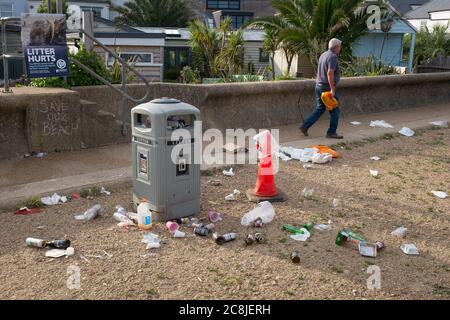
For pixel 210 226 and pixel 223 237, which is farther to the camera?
pixel 210 226

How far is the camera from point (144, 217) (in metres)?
5.16

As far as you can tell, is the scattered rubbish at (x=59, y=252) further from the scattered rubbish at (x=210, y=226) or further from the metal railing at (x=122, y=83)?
the metal railing at (x=122, y=83)

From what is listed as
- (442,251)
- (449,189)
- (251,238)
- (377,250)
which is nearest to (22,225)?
(251,238)

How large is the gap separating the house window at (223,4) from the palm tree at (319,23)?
127 feet

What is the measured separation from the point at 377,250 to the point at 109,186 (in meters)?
3.15

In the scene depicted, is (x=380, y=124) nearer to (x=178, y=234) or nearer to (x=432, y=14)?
(x=178, y=234)

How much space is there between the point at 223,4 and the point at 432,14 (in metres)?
21.0

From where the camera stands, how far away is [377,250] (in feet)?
15.9

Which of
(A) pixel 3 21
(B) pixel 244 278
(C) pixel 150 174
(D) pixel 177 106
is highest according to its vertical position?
(A) pixel 3 21

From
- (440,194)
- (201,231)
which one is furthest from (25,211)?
(440,194)

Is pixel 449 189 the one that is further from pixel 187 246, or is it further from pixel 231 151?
pixel 187 246

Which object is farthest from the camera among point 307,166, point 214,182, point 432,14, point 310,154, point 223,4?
point 223,4

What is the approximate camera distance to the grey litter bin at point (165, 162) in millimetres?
5195

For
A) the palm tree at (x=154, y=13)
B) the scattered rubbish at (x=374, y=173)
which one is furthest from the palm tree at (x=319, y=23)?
the palm tree at (x=154, y=13)
